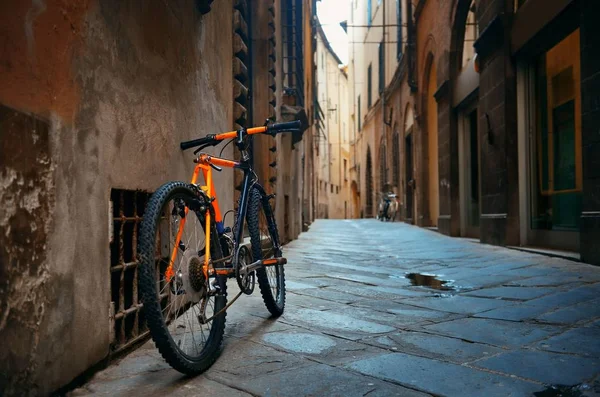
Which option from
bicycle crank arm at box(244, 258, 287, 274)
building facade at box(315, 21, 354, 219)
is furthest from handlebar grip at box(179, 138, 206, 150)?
building facade at box(315, 21, 354, 219)

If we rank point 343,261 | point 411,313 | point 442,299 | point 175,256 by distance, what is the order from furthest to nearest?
point 343,261, point 442,299, point 411,313, point 175,256

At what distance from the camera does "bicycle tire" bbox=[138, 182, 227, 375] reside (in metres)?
1.77

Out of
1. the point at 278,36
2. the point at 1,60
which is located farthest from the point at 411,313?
the point at 278,36

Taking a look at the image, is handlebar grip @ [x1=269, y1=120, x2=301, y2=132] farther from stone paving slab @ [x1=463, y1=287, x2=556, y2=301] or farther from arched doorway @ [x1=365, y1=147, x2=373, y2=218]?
arched doorway @ [x1=365, y1=147, x2=373, y2=218]

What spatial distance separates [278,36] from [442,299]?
6.27 meters

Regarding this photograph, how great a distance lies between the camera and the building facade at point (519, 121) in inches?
191

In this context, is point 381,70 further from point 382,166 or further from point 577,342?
point 577,342

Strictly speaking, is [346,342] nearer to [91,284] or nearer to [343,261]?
[91,284]

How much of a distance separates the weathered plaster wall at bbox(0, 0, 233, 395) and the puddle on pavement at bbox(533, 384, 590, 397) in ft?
5.08

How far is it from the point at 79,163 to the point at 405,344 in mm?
→ 1566

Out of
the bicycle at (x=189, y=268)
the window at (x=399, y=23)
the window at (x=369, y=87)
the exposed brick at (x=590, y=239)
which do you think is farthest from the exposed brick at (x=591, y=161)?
the window at (x=369, y=87)

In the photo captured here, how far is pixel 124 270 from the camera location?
225 centimetres

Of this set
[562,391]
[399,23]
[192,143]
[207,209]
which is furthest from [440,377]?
[399,23]

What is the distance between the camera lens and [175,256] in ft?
6.71
